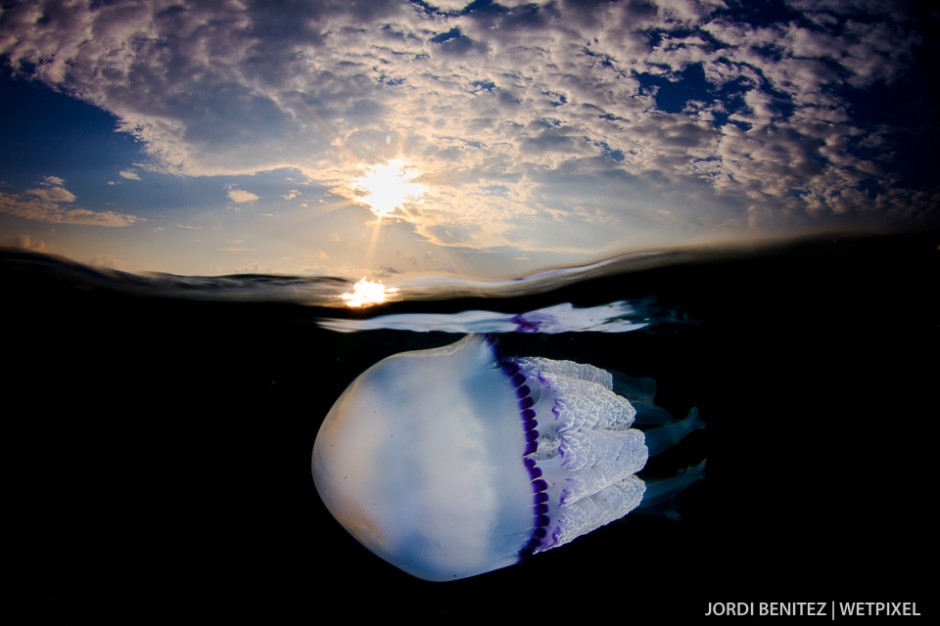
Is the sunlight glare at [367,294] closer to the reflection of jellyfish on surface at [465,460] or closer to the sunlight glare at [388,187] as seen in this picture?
the sunlight glare at [388,187]

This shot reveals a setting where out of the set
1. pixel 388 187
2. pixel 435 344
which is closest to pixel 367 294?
pixel 388 187

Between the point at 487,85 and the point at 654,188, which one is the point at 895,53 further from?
the point at 487,85

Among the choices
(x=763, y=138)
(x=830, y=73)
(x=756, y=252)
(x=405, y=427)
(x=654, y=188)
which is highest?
(x=830, y=73)

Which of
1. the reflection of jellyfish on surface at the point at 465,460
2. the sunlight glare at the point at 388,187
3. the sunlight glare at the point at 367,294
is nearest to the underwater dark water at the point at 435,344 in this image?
the sunlight glare at the point at 367,294

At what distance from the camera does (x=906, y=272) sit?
5.13 meters

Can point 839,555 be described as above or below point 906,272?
below

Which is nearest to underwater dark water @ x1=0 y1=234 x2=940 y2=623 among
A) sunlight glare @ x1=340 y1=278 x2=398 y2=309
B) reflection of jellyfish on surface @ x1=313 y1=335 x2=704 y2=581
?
sunlight glare @ x1=340 y1=278 x2=398 y2=309

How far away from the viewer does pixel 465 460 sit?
2.59 meters

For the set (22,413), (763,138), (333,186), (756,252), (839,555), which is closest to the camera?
(763,138)

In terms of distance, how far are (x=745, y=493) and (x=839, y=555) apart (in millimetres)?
1506

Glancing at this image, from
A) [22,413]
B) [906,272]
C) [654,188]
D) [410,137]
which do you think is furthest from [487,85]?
[22,413]

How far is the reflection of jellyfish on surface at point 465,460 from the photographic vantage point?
2611mm

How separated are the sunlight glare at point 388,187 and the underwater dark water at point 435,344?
1376mm

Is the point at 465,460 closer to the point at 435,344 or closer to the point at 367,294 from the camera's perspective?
the point at 367,294
